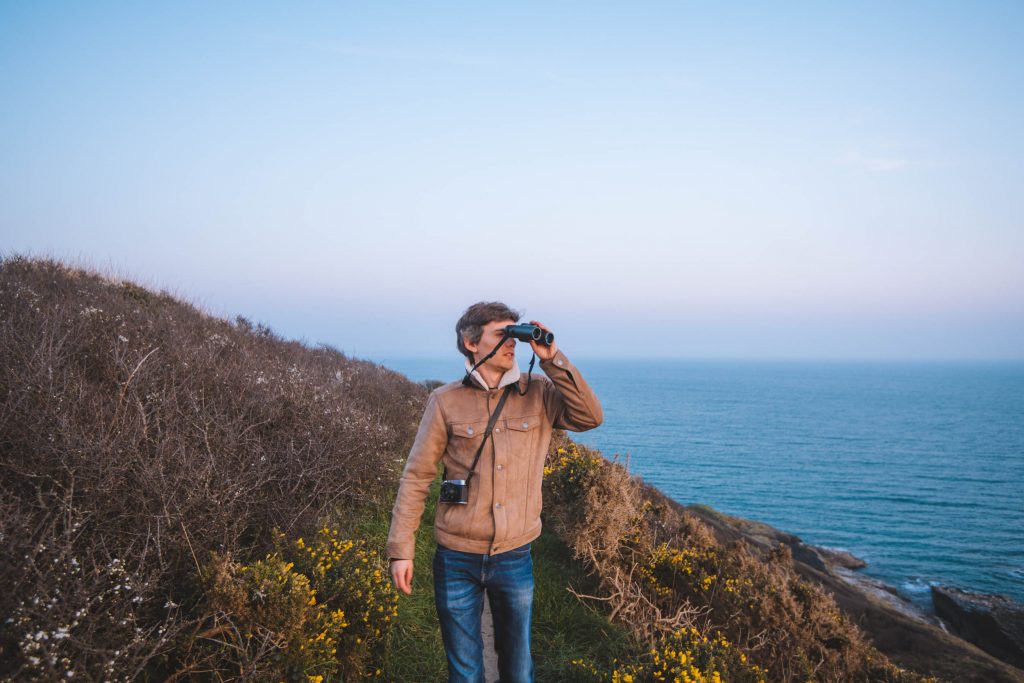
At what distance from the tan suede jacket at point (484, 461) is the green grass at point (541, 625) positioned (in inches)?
86.3

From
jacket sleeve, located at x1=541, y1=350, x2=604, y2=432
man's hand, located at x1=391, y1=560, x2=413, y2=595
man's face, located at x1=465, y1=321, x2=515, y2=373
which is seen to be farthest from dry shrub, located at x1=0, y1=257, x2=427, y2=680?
jacket sleeve, located at x1=541, y1=350, x2=604, y2=432

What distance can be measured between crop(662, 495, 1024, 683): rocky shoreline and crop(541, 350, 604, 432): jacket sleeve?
1209cm

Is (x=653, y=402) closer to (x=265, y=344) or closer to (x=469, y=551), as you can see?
(x=265, y=344)

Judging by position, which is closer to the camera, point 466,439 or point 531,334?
point 531,334

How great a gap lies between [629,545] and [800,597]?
3.78m

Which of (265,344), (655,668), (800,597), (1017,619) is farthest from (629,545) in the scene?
(1017,619)

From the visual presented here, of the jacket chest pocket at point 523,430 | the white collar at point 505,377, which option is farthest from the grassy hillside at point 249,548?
the white collar at point 505,377

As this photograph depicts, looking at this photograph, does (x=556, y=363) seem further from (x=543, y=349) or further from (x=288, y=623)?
(x=288, y=623)

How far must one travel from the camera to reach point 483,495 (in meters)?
2.98

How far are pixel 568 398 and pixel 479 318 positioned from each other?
26.2 inches

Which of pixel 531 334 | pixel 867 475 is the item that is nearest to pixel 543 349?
pixel 531 334

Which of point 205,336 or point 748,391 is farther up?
point 205,336

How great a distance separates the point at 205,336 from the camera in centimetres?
940

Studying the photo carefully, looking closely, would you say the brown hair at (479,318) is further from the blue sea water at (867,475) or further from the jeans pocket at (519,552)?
the blue sea water at (867,475)
